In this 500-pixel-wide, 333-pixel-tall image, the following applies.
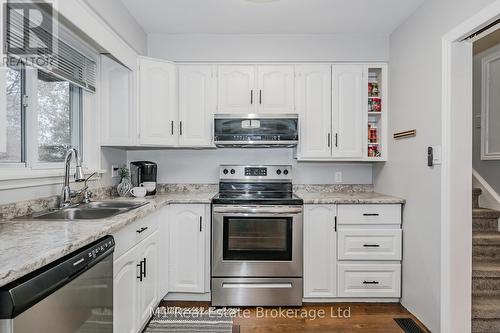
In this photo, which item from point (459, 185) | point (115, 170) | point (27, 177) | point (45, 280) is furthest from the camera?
point (115, 170)

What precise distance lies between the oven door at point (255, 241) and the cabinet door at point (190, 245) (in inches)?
4.9

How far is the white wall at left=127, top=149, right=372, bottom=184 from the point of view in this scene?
338 centimetres

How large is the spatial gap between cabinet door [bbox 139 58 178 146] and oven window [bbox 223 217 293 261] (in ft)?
3.22

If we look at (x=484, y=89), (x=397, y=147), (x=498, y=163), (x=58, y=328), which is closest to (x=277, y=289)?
(x=397, y=147)

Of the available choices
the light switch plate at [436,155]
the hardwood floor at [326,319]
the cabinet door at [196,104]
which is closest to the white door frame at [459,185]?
the light switch plate at [436,155]

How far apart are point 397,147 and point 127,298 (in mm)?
2487

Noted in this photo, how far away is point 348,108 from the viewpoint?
3.07 metres

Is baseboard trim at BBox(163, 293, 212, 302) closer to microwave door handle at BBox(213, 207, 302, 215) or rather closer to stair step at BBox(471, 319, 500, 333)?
microwave door handle at BBox(213, 207, 302, 215)

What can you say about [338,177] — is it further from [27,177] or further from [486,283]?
[27,177]

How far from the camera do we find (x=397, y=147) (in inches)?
114

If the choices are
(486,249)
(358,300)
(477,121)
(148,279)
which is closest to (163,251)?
(148,279)

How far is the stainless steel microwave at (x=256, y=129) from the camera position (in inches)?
116

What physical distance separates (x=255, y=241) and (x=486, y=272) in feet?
5.93

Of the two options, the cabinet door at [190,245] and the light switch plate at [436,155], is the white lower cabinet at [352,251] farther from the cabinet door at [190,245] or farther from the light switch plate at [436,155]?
the cabinet door at [190,245]
